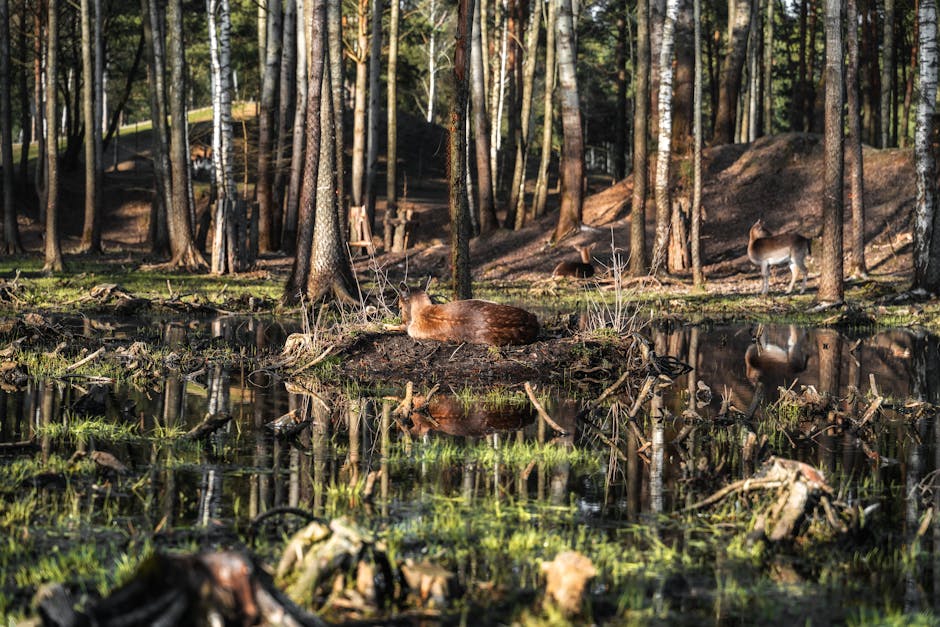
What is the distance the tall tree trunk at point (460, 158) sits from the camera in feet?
50.6

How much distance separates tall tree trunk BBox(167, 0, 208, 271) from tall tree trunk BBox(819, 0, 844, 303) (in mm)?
15703

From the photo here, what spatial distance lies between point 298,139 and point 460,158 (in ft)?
54.3

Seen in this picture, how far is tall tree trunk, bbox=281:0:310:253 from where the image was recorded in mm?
31383

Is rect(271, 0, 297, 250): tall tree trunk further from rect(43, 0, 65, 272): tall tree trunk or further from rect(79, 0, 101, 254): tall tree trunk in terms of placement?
rect(43, 0, 65, 272): tall tree trunk

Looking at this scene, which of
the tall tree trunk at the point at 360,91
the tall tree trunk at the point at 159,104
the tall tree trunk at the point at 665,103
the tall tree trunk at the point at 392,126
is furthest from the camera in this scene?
the tall tree trunk at the point at 392,126

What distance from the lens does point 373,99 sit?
126 ft

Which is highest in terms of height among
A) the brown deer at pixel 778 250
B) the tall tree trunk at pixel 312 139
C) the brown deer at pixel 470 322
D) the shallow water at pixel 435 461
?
the tall tree trunk at pixel 312 139

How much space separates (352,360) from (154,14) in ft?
73.4

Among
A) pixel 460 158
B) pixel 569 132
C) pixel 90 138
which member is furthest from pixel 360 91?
pixel 460 158

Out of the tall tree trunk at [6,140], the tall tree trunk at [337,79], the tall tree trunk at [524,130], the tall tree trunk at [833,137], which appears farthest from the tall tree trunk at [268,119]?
the tall tree trunk at [833,137]

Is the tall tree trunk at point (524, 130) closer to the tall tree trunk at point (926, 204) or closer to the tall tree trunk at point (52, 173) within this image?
the tall tree trunk at point (52, 173)

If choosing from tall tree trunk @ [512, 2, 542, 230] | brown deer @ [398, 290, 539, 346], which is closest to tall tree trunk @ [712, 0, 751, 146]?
tall tree trunk @ [512, 2, 542, 230]

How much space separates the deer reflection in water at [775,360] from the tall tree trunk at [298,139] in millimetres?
15412

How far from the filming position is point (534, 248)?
3400cm
